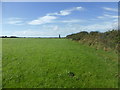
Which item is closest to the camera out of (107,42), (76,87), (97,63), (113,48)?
(76,87)

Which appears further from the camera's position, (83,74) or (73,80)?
(83,74)

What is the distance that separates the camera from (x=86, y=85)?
37.6ft

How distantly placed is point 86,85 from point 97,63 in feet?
18.8

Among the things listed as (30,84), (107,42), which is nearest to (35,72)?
(30,84)

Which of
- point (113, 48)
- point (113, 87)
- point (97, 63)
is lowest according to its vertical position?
point (113, 87)

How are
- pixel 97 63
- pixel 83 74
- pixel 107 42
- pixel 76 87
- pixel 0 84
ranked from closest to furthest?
pixel 76 87 → pixel 0 84 → pixel 83 74 → pixel 97 63 → pixel 107 42

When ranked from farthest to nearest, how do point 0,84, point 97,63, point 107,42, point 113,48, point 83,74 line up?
point 107,42 → point 113,48 → point 97,63 → point 83,74 → point 0,84

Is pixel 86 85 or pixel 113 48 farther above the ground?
pixel 113 48

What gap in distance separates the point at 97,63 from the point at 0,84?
396 inches

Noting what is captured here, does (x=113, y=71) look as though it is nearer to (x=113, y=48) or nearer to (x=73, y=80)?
(x=73, y=80)

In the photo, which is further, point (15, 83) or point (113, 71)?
point (113, 71)

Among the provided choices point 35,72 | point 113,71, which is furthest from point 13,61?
point 113,71

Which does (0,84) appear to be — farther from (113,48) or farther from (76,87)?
(113,48)

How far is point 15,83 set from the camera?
11.9m
